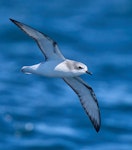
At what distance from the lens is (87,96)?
16234 mm

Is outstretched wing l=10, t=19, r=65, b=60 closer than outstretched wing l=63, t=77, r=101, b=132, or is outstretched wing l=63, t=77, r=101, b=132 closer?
outstretched wing l=10, t=19, r=65, b=60

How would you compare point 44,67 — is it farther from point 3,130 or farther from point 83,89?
point 3,130

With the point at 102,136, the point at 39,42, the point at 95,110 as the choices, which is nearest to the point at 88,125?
the point at 102,136

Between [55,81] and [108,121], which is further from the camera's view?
[55,81]

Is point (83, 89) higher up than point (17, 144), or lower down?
lower down

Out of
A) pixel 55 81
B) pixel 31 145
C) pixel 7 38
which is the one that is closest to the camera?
pixel 31 145

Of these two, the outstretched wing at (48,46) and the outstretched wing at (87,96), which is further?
the outstretched wing at (87,96)

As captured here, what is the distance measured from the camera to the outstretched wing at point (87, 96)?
16.0 meters

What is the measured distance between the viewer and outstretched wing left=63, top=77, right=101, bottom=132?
16.0 metres

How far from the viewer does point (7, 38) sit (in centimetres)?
2830

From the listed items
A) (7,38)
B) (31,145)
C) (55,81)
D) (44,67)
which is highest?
(7,38)

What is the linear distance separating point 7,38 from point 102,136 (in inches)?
262

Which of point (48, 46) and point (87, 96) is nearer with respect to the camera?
point (48, 46)

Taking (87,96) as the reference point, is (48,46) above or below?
above
